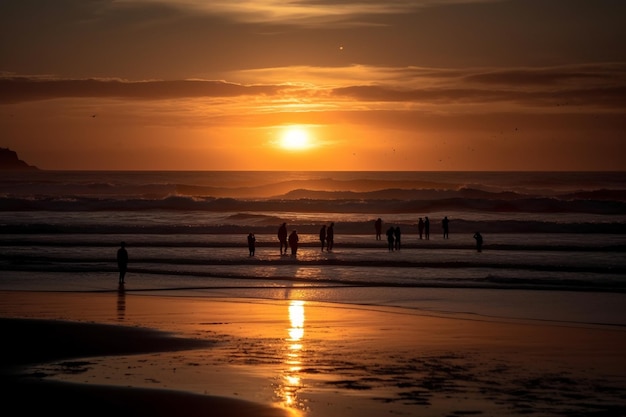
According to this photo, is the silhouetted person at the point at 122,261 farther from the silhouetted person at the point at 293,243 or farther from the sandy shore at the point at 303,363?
the silhouetted person at the point at 293,243

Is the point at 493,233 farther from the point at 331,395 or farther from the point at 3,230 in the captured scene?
the point at 331,395

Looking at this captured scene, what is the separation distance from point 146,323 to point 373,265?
18427mm

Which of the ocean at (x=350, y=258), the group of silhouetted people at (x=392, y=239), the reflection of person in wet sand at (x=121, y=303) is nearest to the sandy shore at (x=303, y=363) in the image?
the reflection of person in wet sand at (x=121, y=303)

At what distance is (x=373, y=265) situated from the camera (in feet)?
120

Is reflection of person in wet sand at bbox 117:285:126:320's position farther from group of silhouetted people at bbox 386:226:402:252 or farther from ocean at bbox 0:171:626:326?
group of silhouetted people at bbox 386:226:402:252

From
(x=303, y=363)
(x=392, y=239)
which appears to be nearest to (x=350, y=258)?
(x=392, y=239)

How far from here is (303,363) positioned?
1454 centimetres

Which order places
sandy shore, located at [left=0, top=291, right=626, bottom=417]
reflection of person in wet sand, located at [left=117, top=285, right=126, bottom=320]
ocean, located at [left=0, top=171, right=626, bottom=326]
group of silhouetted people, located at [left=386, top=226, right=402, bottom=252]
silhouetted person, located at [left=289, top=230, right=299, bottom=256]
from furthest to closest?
group of silhouetted people, located at [left=386, top=226, right=402, bottom=252]
silhouetted person, located at [left=289, top=230, right=299, bottom=256]
ocean, located at [left=0, top=171, right=626, bottom=326]
reflection of person in wet sand, located at [left=117, top=285, right=126, bottom=320]
sandy shore, located at [left=0, top=291, right=626, bottom=417]

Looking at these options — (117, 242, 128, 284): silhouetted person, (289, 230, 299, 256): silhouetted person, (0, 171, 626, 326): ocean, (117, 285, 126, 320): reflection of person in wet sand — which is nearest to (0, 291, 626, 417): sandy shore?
(117, 285, 126, 320): reflection of person in wet sand

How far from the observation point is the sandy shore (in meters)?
11.8

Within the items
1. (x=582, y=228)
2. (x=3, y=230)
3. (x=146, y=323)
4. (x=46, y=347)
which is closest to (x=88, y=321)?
(x=146, y=323)

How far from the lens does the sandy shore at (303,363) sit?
11.8 meters

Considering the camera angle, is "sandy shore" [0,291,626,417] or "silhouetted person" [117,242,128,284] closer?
"sandy shore" [0,291,626,417]

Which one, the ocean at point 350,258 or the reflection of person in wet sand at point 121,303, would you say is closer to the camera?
the reflection of person in wet sand at point 121,303
